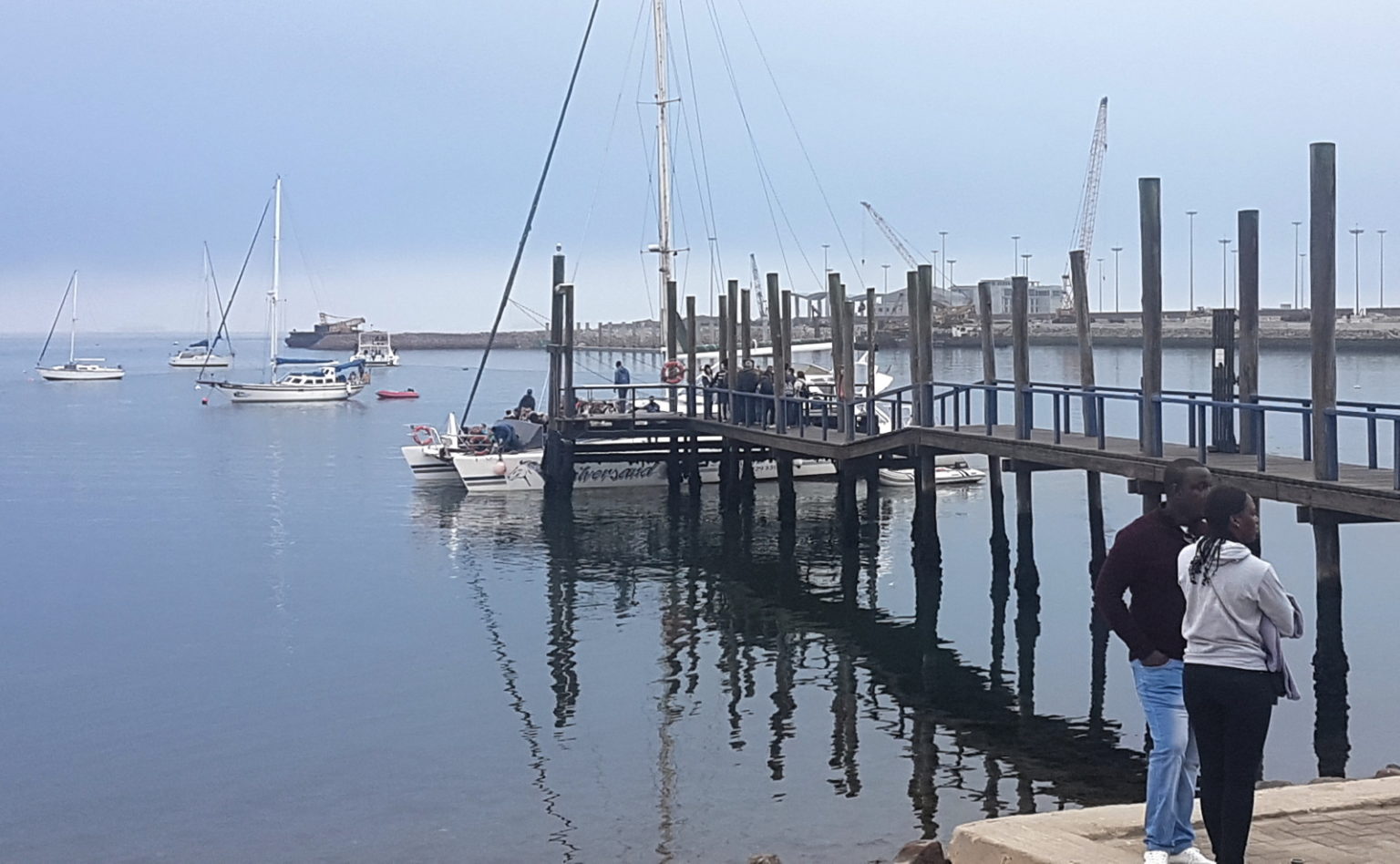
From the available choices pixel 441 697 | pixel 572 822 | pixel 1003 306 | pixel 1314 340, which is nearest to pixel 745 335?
pixel 441 697

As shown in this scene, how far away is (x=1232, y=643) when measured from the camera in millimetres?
7508

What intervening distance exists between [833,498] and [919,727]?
76.7 ft

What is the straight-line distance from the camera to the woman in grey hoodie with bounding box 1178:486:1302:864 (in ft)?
24.5

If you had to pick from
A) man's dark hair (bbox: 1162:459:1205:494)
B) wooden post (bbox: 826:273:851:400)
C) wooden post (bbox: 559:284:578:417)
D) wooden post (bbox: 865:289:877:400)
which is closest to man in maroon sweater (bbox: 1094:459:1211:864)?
man's dark hair (bbox: 1162:459:1205:494)

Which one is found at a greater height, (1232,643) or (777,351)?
(777,351)

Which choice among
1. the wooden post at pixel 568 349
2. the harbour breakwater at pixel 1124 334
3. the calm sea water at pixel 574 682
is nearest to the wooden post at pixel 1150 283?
the calm sea water at pixel 574 682

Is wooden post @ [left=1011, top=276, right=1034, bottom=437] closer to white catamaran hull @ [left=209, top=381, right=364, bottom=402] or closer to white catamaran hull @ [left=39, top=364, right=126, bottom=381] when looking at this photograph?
white catamaran hull @ [left=209, top=381, right=364, bottom=402]

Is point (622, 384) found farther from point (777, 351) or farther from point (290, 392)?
point (290, 392)

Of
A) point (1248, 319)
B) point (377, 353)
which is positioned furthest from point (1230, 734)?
point (377, 353)

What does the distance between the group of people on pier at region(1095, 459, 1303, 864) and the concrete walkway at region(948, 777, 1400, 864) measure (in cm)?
31

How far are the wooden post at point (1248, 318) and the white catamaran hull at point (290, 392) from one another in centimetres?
8084

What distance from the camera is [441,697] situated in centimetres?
1986

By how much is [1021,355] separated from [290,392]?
254ft

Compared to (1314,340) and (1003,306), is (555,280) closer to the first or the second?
(1314,340)
